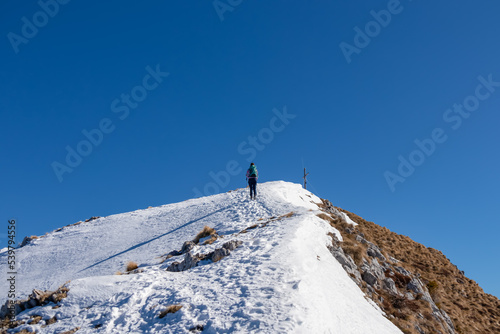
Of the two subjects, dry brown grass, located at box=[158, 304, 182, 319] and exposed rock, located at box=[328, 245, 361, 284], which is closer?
dry brown grass, located at box=[158, 304, 182, 319]

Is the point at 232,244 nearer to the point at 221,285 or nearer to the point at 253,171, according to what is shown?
the point at 221,285

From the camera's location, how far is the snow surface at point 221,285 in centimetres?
1100

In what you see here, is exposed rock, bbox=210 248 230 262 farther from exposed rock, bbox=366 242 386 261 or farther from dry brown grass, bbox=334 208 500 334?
exposed rock, bbox=366 242 386 261

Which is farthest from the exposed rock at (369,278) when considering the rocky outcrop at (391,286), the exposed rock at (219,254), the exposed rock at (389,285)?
the exposed rock at (219,254)

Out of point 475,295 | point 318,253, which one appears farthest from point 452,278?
point 318,253

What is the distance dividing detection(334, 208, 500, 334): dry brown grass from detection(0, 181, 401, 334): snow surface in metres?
4.48

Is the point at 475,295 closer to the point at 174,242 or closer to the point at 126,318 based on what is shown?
the point at 174,242

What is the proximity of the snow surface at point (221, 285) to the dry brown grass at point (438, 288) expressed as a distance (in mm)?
4483

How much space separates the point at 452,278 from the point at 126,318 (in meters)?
23.0

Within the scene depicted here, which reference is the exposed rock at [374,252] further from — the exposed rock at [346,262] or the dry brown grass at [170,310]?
the dry brown grass at [170,310]

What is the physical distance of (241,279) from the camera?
13.5 m

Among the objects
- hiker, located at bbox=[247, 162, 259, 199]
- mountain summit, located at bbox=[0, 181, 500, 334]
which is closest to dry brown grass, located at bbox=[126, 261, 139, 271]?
mountain summit, located at bbox=[0, 181, 500, 334]

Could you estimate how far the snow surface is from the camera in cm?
1100

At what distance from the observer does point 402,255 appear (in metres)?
25.9
